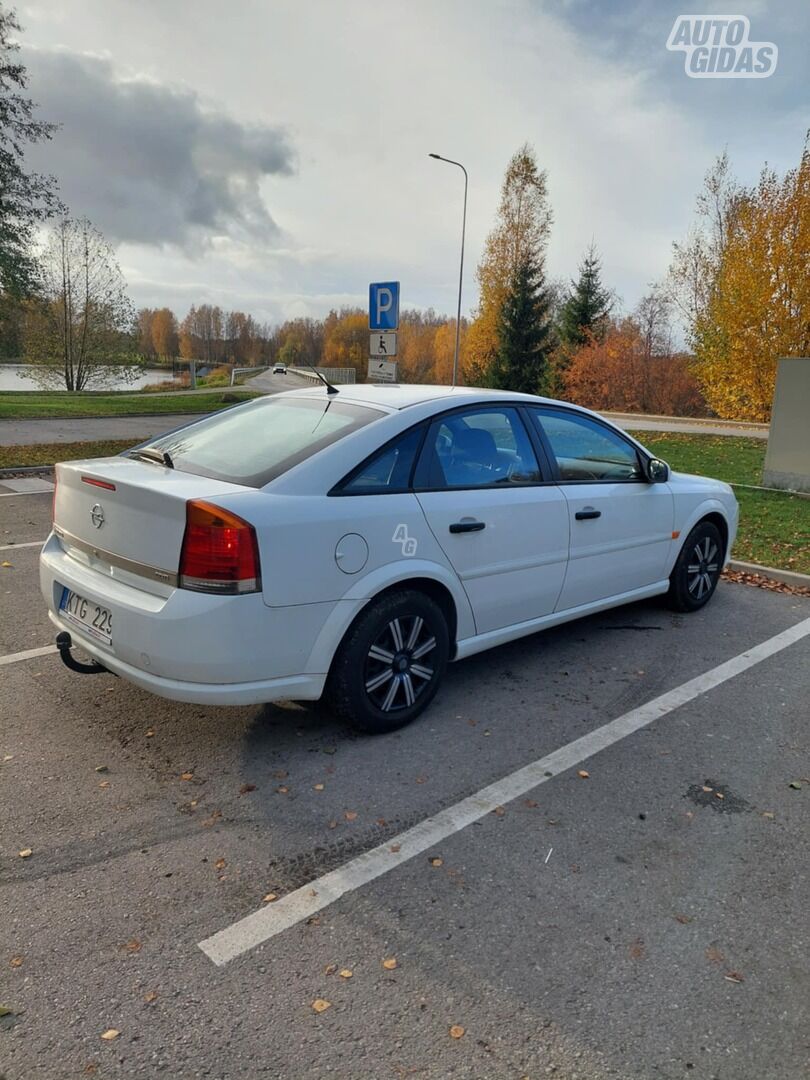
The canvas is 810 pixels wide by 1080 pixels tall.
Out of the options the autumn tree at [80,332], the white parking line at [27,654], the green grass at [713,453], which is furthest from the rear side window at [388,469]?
the autumn tree at [80,332]

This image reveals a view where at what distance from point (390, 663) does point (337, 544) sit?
680 mm

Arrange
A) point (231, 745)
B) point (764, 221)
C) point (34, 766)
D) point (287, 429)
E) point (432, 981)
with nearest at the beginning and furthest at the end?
1. point (432, 981)
2. point (34, 766)
3. point (231, 745)
4. point (287, 429)
5. point (764, 221)

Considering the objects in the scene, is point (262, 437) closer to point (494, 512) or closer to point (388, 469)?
point (388, 469)

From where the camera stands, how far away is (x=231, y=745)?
11.0ft

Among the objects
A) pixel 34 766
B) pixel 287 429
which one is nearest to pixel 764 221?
pixel 287 429

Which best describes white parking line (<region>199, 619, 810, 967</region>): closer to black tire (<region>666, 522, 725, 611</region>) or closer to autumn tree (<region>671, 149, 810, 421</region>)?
black tire (<region>666, 522, 725, 611</region>)

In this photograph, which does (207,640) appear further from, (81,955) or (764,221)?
(764,221)

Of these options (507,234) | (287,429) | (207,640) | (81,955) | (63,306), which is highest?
(507,234)

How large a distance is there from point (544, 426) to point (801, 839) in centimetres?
246

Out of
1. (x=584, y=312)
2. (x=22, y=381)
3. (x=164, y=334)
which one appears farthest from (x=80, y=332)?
(x=164, y=334)

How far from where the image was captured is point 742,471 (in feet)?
43.0

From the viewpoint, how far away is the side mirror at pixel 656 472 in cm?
484

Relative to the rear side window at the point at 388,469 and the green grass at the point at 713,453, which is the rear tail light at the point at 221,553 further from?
the green grass at the point at 713,453

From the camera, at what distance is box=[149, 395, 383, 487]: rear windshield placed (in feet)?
10.9
